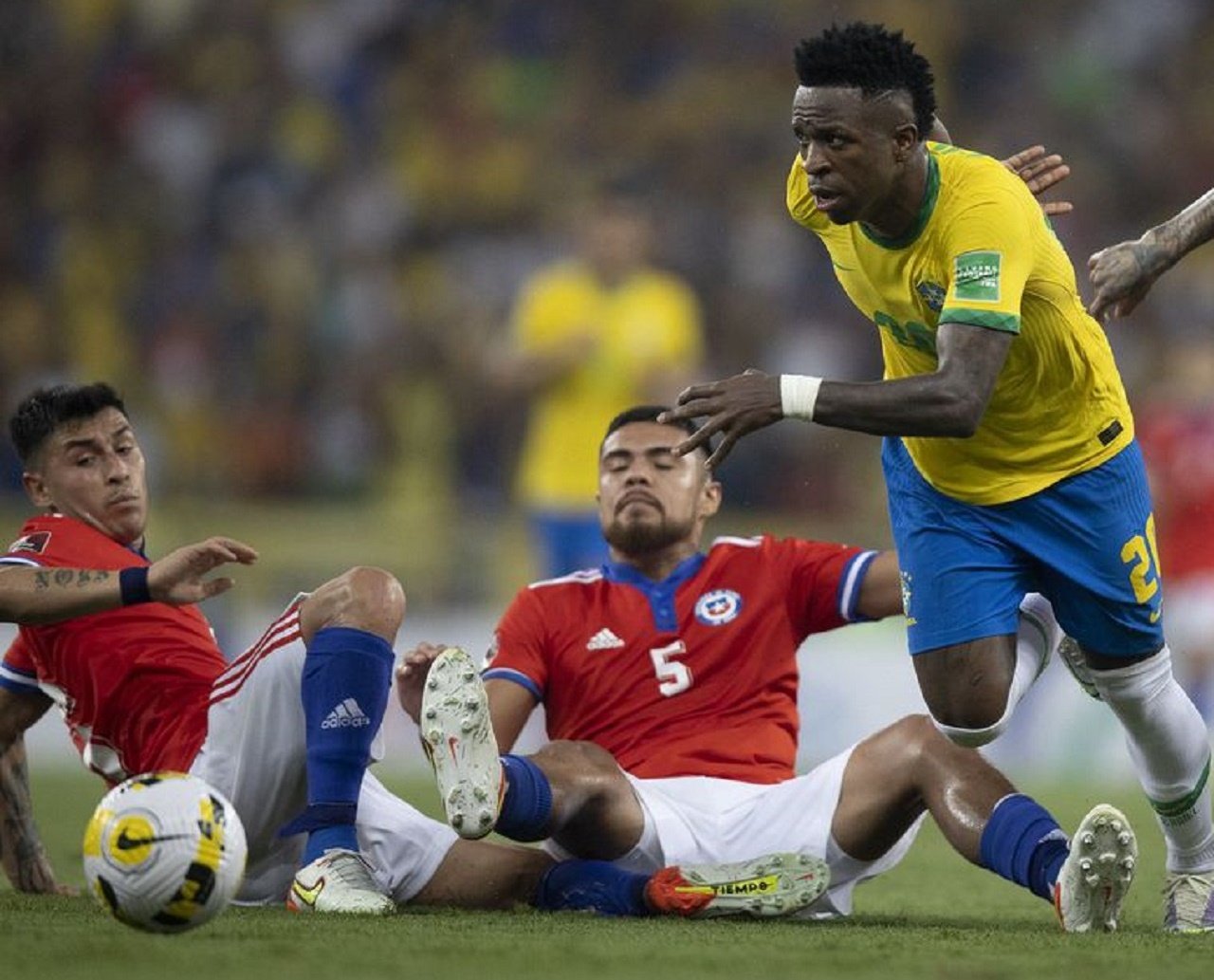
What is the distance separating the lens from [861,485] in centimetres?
1214

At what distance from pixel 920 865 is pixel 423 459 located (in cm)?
613

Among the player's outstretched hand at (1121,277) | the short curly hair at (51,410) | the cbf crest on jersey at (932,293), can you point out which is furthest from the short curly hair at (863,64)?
the short curly hair at (51,410)

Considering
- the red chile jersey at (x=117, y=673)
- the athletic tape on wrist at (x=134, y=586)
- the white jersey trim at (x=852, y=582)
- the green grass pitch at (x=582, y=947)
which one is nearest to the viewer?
the green grass pitch at (x=582, y=947)

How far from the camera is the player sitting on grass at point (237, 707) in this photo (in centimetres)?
484

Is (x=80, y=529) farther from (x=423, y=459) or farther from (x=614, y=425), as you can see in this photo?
(x=423, y=459)

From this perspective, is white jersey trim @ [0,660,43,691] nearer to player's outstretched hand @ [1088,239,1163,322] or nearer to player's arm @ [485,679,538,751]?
player's arm @ [485,679,538,751]

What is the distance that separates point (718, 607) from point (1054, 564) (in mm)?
1007

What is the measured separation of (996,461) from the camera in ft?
16.2

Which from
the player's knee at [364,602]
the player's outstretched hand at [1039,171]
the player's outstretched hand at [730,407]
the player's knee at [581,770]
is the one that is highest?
the player's outstretched hand at [1039,171]

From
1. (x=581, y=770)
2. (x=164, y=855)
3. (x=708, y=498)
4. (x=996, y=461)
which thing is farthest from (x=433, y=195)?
(x=164, y=855)

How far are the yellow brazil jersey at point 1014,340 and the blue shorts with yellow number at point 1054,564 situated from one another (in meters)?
0.05

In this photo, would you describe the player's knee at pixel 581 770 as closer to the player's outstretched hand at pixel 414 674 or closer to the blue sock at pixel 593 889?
the blue sock at pixel 593 889

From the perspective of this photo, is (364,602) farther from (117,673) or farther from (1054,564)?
(1054,564)

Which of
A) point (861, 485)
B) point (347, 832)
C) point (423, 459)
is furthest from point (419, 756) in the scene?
point (347, 832)
